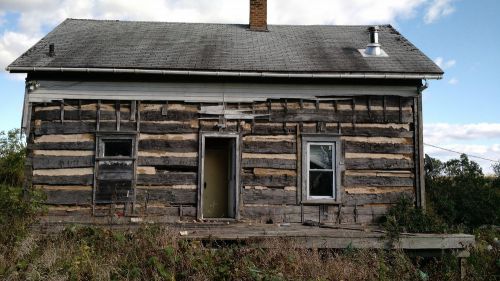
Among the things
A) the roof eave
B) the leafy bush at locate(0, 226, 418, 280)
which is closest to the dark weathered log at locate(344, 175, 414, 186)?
the roof eave

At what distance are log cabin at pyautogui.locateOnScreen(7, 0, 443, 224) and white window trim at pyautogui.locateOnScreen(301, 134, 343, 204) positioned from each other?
0.08 ft

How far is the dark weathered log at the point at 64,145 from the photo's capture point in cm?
1101

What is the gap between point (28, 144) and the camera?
11.0 meters

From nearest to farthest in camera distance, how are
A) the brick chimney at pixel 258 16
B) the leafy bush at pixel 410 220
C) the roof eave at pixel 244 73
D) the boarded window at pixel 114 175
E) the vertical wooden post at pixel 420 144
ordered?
the leafy bush at pixel 410 220
the roof eave at pixel 244 73
the boarded window at pixel 114 175
the vertical wooden post at pixel 420 144
the brick chimney at pixel 258 16

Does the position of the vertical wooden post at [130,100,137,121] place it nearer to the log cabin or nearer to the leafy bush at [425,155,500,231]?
the log cabin

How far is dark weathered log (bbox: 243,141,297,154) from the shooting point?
36.7 ft

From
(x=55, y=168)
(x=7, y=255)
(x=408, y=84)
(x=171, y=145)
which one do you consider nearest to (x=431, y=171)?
(x=408, y=84)

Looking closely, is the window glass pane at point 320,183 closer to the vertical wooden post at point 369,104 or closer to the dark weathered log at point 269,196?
the dark weathered log at point 269,196

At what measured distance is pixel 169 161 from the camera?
11.1 m

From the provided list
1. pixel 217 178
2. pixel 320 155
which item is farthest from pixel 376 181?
pixel 217 178

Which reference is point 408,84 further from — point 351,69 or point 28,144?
point 28,144

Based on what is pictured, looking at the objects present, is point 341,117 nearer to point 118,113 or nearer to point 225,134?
point 225,134

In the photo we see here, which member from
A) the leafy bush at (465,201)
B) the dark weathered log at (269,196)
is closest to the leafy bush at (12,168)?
the dark weathered log at (269,196)

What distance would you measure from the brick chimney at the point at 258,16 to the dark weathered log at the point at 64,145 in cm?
655
